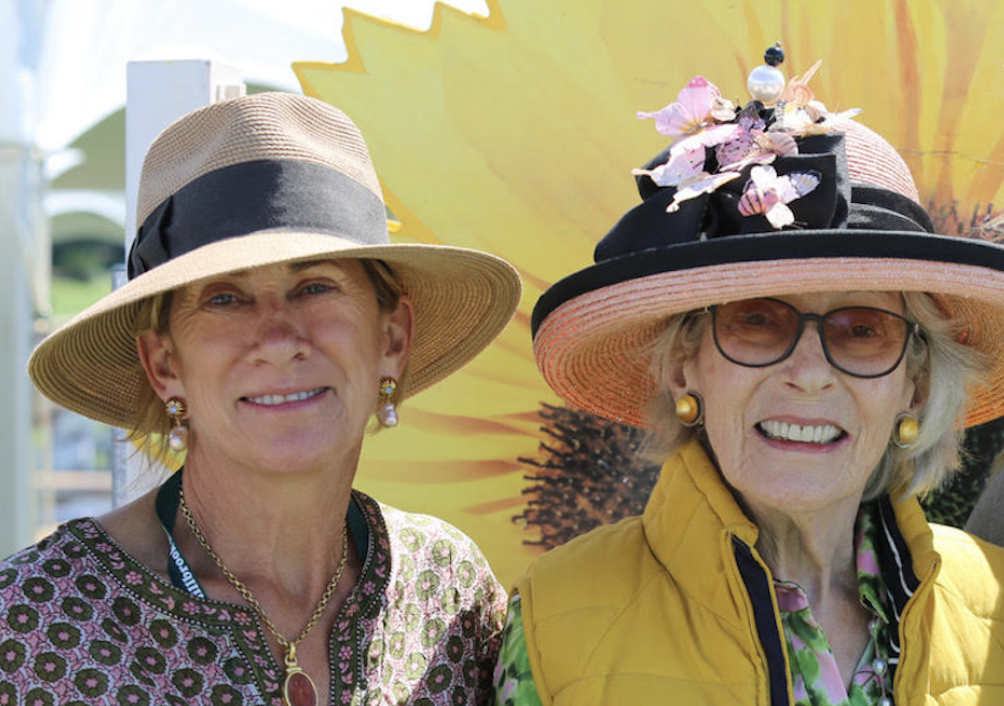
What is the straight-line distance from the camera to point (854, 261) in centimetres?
200

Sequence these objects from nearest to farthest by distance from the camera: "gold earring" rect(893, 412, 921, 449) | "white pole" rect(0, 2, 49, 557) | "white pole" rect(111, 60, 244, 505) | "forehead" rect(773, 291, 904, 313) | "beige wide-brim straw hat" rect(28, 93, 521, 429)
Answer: "beige wide-brim straw hat" rect(28, 93, 521, 429), "forehead" rect(773, 291, 904, 313), "gold earring" rect(893, 412, 921, 449), "white pole" rect(111, 60, 244, 505), "white pole" rect(0, 2, 49, 557)

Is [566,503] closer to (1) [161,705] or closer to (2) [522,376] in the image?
(2) [522,376]

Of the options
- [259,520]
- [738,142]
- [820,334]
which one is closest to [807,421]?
[820,334]

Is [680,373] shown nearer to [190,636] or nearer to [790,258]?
[790,258]

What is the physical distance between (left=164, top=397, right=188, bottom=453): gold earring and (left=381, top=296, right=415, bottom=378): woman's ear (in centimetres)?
39

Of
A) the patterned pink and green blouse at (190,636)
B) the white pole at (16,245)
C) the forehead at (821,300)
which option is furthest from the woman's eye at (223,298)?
the white pole at (16,245)

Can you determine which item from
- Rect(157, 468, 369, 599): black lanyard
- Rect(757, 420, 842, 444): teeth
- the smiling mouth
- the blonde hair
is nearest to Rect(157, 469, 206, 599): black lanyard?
Rect(157, 468, 369, 599): black lanyard

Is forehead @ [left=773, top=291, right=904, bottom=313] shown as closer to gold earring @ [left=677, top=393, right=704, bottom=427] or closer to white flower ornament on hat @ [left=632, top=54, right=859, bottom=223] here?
white flower ornament on hat @ [left=632, top=54, right=859, bottom=223]

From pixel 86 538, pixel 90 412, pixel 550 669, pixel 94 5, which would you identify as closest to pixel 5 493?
pixel 94 5

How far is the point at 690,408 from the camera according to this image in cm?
235

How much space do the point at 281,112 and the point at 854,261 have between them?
3.49 ft

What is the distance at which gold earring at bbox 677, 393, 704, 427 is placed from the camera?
7.72 ft

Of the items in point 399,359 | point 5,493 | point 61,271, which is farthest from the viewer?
point 61,271

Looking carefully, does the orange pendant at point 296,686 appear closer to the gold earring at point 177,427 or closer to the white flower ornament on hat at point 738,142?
the gold earring at point 177,427
